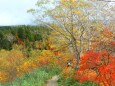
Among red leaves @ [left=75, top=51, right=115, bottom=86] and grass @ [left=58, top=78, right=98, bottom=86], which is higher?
red leaves @ [left=75, top=51, right=115, bottom=86]

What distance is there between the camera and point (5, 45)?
292 feet

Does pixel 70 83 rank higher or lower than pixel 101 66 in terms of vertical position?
lower

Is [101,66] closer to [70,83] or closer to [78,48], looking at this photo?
[70,83]

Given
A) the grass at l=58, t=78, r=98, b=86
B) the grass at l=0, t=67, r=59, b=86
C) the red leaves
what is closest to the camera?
the red leaves

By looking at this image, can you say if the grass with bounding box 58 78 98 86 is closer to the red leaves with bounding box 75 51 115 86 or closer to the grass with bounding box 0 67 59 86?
the red leaves with bounding box 75 51 115 86

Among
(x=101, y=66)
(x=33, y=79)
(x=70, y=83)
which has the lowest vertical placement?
(x=70, y=83)

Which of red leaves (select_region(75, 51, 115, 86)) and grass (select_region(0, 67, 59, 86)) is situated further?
grass (select_region(0, 67, 59, 86))

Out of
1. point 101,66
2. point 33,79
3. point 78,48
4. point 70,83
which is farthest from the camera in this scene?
point 78,48

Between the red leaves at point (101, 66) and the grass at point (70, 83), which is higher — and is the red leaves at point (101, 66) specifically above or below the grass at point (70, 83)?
above

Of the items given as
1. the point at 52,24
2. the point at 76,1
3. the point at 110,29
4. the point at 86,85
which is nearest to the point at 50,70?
the point at 52,24

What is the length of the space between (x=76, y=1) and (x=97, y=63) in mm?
10690

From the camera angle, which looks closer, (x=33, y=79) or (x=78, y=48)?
(x=33, y=79)

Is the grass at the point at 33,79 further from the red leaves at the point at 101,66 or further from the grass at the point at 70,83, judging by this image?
the red leaves at the point at 101,66

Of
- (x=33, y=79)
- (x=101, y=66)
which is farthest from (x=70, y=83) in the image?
(x=101, y=66)
